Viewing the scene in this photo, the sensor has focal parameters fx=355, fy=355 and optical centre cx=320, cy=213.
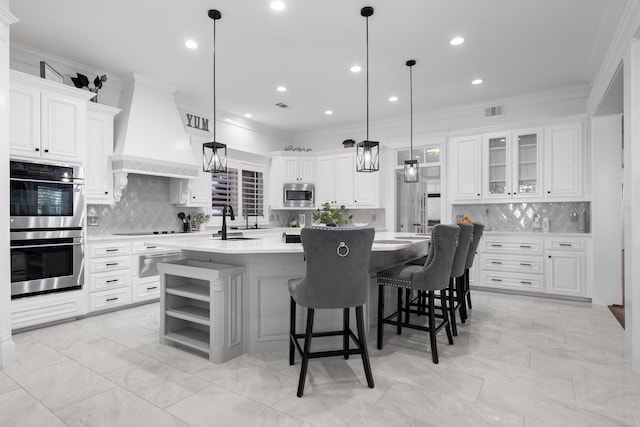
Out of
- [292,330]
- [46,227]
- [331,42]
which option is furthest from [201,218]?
[292,330]

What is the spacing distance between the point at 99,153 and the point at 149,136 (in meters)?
0.65

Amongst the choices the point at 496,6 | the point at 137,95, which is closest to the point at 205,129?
the point at 137,95

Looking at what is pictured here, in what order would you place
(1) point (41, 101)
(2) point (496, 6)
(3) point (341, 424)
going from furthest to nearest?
(1) point (41, 101), (2) point (496, 6), (3) point (341, 424)

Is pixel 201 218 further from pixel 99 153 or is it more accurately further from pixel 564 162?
pixel 564 162

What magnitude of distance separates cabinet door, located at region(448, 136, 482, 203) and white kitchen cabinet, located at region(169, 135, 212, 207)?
3897mm

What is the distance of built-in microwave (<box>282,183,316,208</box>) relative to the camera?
701 centimetres

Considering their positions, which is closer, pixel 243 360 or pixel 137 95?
pixel 243 360

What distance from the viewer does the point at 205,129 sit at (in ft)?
19.1

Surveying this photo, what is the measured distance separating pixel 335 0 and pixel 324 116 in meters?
3.50

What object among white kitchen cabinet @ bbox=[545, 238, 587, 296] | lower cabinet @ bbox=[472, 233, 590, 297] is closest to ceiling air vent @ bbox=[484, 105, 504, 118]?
lower cabinet @ bbox=[472, 233, 590, 297]

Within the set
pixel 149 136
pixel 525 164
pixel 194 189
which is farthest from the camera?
pixel 194 189

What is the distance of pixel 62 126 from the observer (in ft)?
12.3

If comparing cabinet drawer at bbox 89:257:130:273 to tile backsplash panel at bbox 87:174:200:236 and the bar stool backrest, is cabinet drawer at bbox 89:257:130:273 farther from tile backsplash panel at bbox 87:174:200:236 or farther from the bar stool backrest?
the bar stool backrest

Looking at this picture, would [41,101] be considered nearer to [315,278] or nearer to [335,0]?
[335,0]
